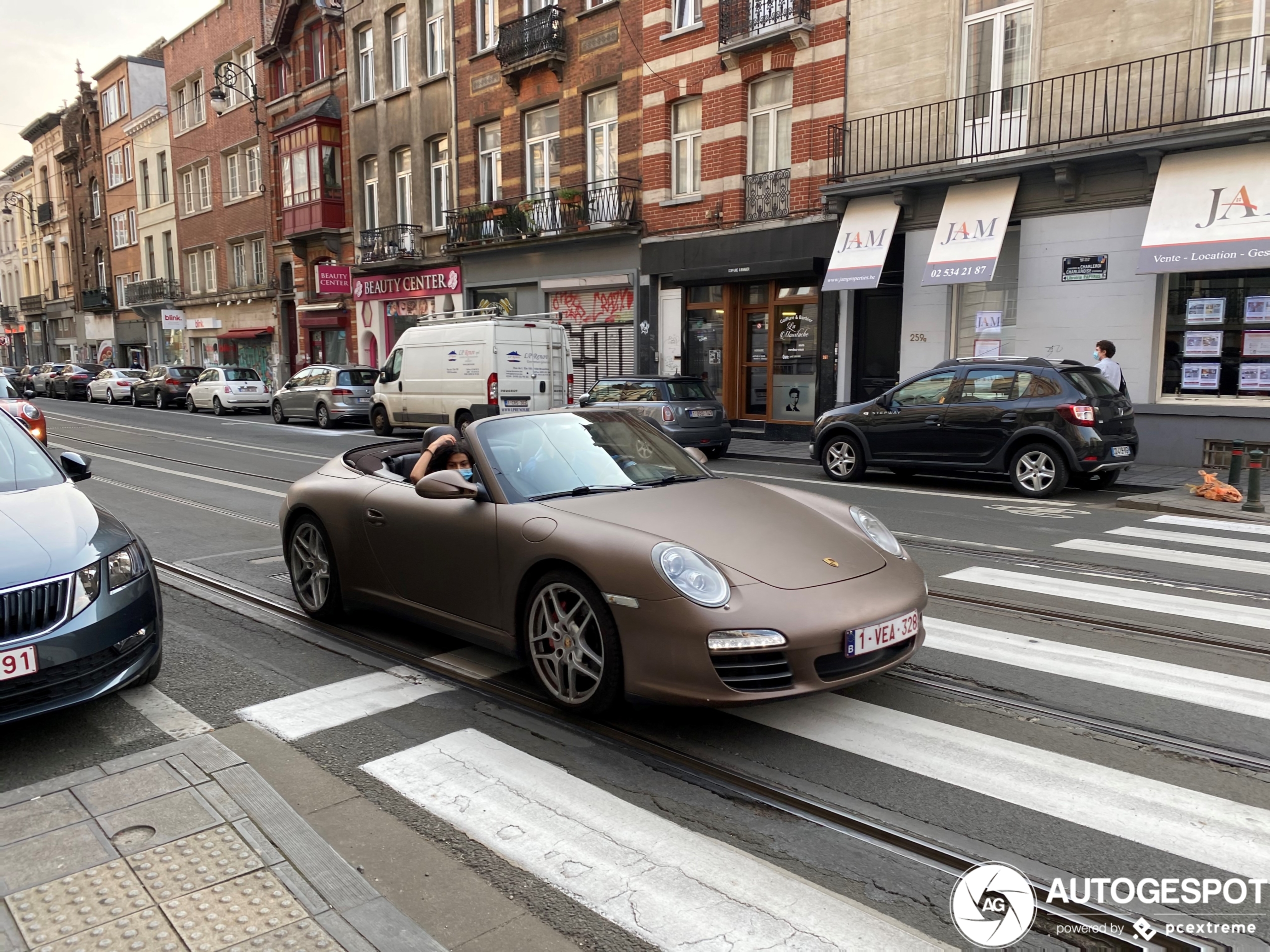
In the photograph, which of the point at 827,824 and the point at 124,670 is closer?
the point at 827,824

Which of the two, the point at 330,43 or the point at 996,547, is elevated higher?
the point at 330,43

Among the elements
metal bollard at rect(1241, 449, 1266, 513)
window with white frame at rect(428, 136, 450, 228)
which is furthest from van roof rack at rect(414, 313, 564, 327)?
metal bollard at rect(1241, 449, 1266, 513)

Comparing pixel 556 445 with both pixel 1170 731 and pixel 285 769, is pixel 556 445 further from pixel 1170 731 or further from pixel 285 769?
pixel 1170 731

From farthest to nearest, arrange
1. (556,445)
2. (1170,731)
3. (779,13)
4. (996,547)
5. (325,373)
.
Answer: (325,373) → (779,13) → (996,547) → (556,445) → (1170,731)

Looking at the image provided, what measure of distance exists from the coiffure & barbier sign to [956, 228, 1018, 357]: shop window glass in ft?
52.4

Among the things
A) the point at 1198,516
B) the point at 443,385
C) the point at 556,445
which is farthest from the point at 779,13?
the point at 556,445

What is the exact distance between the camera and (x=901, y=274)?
693 inches

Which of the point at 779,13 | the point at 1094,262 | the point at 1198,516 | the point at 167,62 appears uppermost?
the point at 167,62

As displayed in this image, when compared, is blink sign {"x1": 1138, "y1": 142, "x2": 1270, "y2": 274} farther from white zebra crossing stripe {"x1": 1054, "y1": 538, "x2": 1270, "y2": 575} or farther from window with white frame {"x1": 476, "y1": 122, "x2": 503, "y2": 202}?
window with white frame {"x1": 476, "y1": 122, "x2": 503, "y2": 202}

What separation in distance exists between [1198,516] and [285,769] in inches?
380

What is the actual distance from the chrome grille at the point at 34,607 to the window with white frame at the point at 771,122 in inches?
693

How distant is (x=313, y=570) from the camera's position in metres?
6.10

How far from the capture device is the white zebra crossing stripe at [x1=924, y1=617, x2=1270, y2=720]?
4531 millimetres

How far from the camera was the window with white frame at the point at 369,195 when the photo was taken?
31781 millimetres
